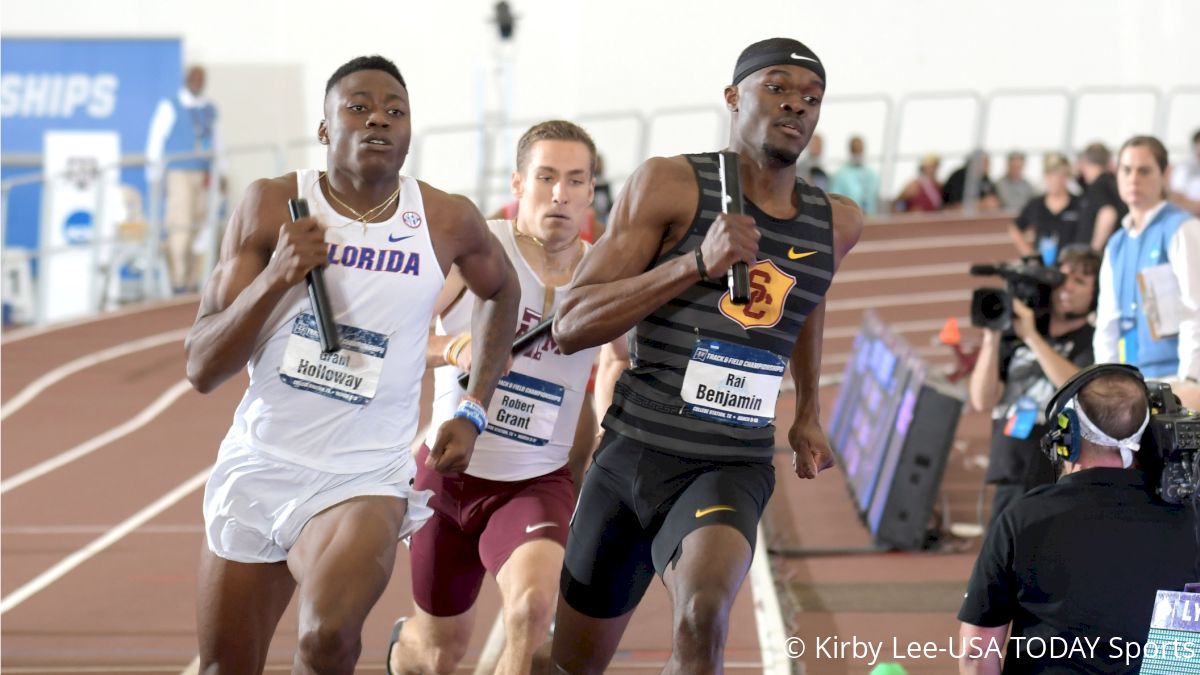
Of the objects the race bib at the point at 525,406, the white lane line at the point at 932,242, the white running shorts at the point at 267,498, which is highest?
the white lane line at the point at 932,242

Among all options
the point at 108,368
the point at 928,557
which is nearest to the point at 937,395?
the point at 928,557

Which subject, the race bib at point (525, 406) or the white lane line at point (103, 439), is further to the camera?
the white lane line at point (103, 439)

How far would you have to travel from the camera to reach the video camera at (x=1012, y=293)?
273 inches

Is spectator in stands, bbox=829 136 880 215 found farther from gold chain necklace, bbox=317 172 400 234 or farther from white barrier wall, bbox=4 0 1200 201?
gold chain necklace, bbox=317 172 400 234

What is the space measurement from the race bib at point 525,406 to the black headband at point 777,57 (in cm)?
133

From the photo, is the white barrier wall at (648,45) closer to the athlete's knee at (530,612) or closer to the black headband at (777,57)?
the athlete's knee at (530,612)

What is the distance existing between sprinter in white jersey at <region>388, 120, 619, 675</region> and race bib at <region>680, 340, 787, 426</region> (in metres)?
0.96

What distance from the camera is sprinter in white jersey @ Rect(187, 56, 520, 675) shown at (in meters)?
3.93

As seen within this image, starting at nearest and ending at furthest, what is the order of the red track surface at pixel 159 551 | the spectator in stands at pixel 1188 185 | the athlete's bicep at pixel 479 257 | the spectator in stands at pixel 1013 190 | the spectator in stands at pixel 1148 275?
the athlete's bicep at pixel 479 257 < the spectator in stands at pixel 1148 275 < the red track surface at pixel 159 551 < the spectator in stands at pixel 1188 185 < the spectator in stands at pixel 1013 190

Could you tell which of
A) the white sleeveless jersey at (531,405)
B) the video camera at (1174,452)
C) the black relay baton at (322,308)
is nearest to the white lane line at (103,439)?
the white sleeveless jersey at (531,405)

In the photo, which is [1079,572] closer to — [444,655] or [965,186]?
[444,655]

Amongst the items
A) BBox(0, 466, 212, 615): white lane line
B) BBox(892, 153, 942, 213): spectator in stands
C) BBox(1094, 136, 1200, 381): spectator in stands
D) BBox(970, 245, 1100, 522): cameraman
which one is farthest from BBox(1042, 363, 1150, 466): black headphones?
BBox(892, 153, 942, 213): spectator in stands

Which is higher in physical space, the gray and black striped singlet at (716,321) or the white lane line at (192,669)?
the gray and black striped singlet at (716,321)

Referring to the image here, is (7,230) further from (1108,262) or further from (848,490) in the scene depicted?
(1108,262)
